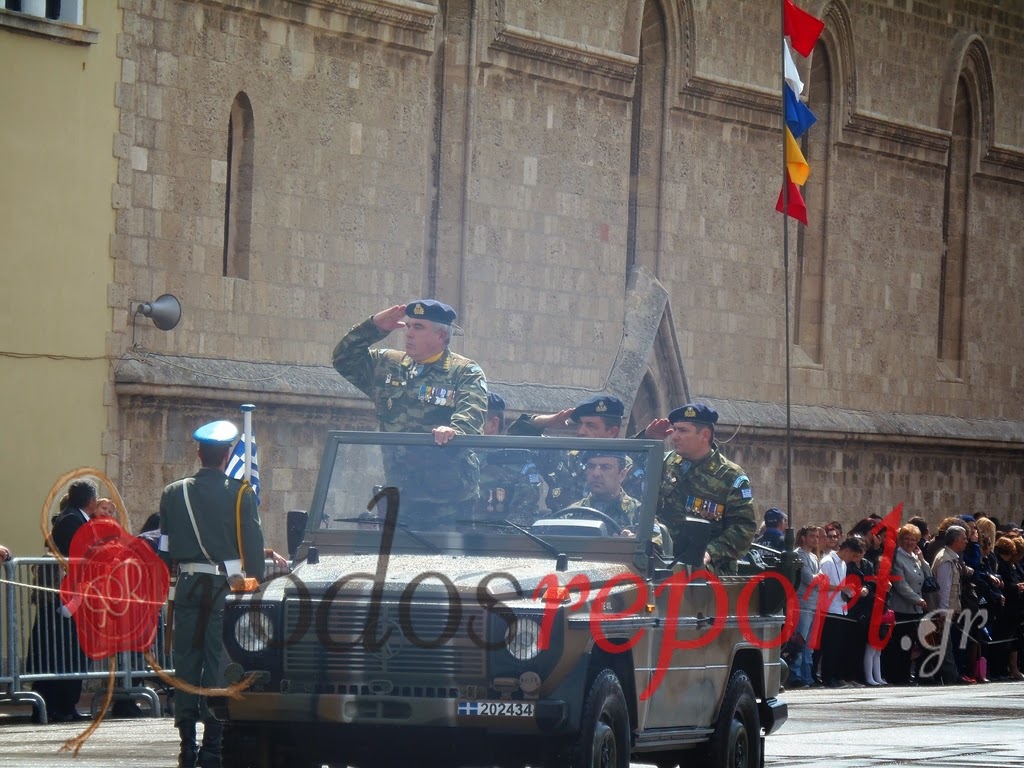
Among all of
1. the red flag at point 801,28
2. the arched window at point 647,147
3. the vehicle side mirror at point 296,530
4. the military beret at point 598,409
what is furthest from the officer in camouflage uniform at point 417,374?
the arched window at point 647,147

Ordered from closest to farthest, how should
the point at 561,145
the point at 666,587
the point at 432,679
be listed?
the point at 432,679 < the point at 666,587 < the point at 561,145

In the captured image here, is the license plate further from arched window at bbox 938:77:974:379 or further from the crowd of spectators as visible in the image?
arched window at bbox 938:77:974:379

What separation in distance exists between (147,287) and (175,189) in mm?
1048

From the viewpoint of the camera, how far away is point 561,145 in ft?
88.0

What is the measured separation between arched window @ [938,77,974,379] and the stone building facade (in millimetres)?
43

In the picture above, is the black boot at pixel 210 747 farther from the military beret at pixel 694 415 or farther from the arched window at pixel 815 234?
the arched window at pixel 815 234

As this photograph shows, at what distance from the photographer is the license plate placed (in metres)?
9.38

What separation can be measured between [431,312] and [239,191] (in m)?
10.8

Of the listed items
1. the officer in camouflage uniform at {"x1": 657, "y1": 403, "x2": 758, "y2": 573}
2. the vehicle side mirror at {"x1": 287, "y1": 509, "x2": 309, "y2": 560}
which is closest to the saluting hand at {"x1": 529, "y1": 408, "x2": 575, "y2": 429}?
the officer in camouflage uniform at {"x1": 657, "y1": 403, "x2": 758, "y2": 573}

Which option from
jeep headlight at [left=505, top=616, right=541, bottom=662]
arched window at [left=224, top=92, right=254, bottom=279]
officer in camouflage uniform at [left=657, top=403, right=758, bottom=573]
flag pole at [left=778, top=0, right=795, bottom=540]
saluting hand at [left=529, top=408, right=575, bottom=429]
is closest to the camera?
jeep headlight at [left=505, top=616, right=541, bottom=662]

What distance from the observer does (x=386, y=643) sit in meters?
9.66

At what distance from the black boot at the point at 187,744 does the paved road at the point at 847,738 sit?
2.80 feet

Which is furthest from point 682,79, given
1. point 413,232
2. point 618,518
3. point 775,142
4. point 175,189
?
point 618,518

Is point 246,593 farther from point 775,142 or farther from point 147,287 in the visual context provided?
point 775,142
